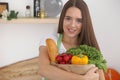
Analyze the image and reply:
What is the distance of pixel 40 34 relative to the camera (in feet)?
6.67

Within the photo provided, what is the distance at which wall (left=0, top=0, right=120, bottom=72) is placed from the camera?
1.98 m

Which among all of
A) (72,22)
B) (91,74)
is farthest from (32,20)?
(91,74)

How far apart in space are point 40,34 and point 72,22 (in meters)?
0.82

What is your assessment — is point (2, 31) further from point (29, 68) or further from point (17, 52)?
point (29, 68)

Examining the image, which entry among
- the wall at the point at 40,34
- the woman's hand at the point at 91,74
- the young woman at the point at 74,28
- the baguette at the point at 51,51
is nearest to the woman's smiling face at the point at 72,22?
the young woman at the point at 74,28

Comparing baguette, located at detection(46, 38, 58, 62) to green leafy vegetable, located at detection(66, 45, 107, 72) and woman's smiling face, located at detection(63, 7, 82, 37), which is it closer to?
green leafy vegetable, located at detection(66, 45, 107, 72)

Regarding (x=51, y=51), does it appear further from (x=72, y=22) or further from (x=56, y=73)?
(x=72, y=22)

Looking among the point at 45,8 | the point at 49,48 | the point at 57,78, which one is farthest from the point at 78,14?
the point at 45,8

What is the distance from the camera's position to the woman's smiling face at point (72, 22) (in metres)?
1.25

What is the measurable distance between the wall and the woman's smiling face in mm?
775

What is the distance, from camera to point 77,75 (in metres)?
1.02

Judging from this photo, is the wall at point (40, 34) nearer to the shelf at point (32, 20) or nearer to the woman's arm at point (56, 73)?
the shelf at point (32, 20)

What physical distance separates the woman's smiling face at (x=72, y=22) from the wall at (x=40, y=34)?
775 mm

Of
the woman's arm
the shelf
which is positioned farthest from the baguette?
the shelf
